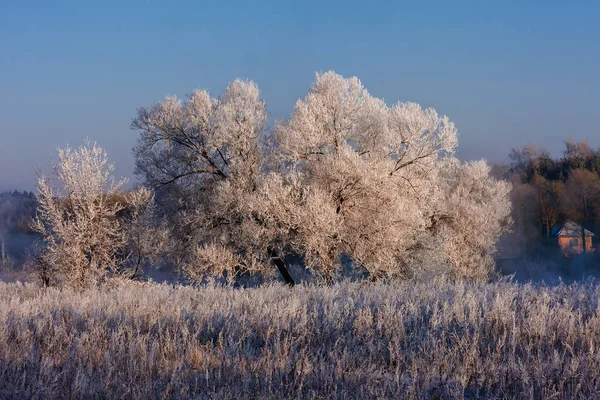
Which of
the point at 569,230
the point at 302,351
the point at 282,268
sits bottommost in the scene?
the point at 302,351

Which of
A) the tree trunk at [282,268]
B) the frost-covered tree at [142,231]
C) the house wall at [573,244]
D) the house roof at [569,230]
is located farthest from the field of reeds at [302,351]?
the house roof at [569,230]

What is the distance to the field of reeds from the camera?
4652 mm

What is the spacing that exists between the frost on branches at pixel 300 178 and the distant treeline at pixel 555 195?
32181mm

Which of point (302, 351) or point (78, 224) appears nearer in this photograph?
point (302, 351)

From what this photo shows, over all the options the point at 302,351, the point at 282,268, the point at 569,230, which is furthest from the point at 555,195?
the point at 302,351

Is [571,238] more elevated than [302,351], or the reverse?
[571,238]

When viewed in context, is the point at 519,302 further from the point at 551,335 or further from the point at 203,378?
the point at 203,378

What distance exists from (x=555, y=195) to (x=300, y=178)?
41.9m

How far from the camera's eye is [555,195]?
180ft

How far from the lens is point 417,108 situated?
2320 cm

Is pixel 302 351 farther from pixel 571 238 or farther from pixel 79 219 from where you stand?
pixel 571 238

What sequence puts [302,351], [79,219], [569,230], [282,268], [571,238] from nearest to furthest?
[302,351] < [79,219] < [282,268] < [571,238] < [569,230]

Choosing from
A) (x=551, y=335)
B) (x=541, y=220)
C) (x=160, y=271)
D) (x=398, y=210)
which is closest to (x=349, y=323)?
(x=551, y=335)

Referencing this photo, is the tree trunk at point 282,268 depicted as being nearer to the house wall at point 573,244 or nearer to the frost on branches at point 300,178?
the frost on branches at point 300,178
